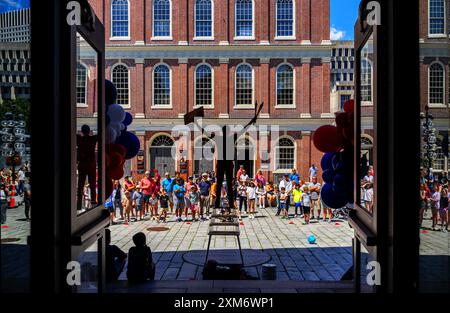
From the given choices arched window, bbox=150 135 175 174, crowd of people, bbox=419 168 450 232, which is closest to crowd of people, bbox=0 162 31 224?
crowd of people, bbox=419 168 450 232

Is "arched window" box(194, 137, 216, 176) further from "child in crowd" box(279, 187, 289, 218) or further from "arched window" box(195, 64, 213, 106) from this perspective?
"child in crowd" box(279, 187, 289, 218)

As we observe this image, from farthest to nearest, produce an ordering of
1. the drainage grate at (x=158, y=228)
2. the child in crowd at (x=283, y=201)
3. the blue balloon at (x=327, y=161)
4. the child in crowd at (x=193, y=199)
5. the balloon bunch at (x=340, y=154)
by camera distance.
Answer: the child in crowd at (x=283, y=201) → the child in crowd at (x=193, y=199) → the drainage grate at (x=158, y=228) → the blue balloon at (x=327, y=161) → the balloon bunch at (x=340, y=154)

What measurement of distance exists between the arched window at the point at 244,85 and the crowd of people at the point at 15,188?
2303 cm

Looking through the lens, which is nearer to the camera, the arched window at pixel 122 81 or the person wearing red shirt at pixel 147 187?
the person wearing red shirt at pixel 147 187

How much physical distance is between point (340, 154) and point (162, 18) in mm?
22821

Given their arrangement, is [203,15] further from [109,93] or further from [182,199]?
[109,93]

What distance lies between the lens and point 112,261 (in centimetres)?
517

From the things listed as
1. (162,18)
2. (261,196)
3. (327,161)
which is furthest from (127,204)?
(162,18)

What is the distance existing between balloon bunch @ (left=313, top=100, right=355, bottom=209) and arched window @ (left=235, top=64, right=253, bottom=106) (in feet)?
67.6

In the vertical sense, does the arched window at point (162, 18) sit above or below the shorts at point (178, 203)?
above

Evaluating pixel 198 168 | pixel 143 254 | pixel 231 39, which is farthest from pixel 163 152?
pixel 143 254

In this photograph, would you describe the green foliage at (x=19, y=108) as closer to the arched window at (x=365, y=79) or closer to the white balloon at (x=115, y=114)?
the white balloon at (x=115, y=114)

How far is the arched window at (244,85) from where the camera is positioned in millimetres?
25359

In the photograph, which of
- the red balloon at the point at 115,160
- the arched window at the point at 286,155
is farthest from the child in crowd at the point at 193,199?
the arched window at the point at 286,155
